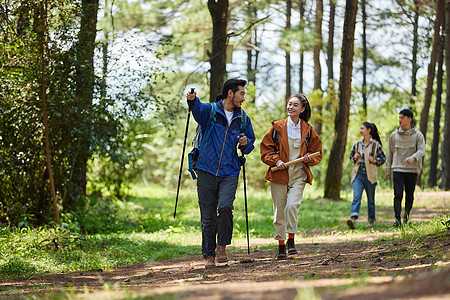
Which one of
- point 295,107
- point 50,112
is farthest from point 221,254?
point 50,112

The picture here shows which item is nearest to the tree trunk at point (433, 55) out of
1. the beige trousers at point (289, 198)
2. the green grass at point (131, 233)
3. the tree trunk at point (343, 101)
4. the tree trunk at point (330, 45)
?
the tree trunk at point (330, 45)

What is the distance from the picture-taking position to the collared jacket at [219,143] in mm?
6801

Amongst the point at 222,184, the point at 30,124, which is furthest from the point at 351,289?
the point at 30,124

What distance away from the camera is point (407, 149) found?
9.91 m

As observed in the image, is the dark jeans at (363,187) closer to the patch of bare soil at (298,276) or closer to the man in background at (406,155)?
the man in background at (406,155)

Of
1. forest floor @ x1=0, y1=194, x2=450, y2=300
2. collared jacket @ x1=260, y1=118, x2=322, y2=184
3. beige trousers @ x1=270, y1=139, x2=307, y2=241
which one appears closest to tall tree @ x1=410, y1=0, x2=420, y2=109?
forest floor @ x1=0, y1=194, x2=450, y2=300

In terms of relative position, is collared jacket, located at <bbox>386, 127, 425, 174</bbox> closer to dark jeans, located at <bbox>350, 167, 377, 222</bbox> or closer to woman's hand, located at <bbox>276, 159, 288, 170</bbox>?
dark jeans, located at <bbox>350, 167, 377, 222</bbox>

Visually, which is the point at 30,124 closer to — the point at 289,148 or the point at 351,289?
the point at 289,148

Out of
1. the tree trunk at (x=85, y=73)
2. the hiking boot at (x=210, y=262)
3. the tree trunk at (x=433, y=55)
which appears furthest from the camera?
the tree trunk at (x=433, y=55)

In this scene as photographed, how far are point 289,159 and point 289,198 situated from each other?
1.66ft

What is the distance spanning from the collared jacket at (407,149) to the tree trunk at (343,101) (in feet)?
19.9

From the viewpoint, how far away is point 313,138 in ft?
23.8

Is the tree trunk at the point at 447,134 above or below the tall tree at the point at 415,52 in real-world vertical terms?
below

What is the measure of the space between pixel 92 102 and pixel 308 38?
9.78 m
